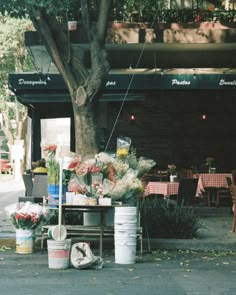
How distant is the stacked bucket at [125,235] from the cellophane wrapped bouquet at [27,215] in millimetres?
1523

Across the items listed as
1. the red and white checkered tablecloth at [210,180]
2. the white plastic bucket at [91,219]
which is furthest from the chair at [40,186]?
the red and white checkered tablecloth at [210,180]

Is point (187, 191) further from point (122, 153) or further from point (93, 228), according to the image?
point (93, 228)

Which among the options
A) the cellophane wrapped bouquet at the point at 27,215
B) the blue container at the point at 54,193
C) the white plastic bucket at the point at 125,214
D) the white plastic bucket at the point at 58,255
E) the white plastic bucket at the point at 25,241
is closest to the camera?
the white plastic bucket at the point at 58,255

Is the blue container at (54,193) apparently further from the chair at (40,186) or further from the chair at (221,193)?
the chair at (221,193)

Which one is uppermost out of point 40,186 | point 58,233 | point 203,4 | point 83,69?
point 203,4

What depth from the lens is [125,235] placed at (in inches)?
464

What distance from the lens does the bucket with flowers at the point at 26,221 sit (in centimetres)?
1251

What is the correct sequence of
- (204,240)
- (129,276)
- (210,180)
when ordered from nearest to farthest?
1. (129,276)
2. (204,240)
3. (210,180)

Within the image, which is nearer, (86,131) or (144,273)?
(144,273)

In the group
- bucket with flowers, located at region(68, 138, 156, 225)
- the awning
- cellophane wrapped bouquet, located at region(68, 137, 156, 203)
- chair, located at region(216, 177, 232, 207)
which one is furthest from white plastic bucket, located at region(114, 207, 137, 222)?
chair, located at region(216, 177, 232, 207)

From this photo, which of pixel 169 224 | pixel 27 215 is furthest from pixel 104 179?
pixel 169 224

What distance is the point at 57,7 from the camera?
46.9ft

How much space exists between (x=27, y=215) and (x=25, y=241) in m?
0.50

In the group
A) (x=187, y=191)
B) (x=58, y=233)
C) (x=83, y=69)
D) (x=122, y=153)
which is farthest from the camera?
(x=187, y=191)
